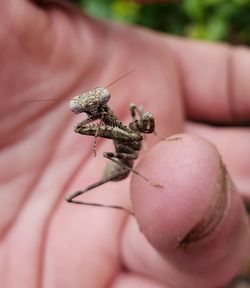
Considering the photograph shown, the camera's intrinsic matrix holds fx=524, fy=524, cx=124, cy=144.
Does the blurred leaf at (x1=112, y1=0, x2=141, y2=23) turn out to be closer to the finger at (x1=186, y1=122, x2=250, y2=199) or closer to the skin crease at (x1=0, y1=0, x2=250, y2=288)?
the skin crease at (x1=0, y1=0, x2=250, y2=288)

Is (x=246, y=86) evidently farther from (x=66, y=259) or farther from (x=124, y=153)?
(x=66, y=259)

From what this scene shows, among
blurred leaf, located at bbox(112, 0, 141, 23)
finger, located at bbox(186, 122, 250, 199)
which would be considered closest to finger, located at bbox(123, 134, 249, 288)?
finger, located at bbox(186, 122, 250, 199)

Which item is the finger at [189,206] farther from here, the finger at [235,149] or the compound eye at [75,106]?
the finger at [235,149]

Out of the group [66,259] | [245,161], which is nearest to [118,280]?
[66,259]

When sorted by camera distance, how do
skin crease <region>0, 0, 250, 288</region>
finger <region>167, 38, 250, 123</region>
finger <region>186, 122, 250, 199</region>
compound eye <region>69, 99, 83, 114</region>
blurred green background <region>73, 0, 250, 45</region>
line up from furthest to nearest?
blurred green background <region>73, 0, 250, 45</region> < finger <region>167, 38, 250, 123</region> < finger <region>186, 122, 250, 199</region> < skin crease <region>0, 0, 250, 288</region> < compound eye <region>69, 99, 83, 114</region>

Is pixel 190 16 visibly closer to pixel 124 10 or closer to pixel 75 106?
pixel 124 10

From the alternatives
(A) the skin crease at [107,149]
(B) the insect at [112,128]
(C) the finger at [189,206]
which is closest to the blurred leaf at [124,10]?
(A) the skin crease at [107,149]
